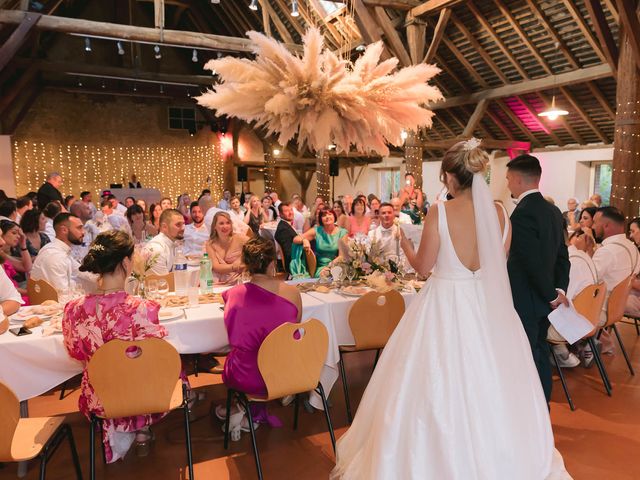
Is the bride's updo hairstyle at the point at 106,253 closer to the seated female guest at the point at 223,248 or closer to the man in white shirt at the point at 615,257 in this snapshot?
the seated female guest at the point at 223,248

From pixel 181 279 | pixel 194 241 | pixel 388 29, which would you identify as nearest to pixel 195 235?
pixel 194 241

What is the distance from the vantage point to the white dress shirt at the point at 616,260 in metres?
3.94

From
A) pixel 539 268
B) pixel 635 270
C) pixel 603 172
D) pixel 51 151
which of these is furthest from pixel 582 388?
pixel 51 151

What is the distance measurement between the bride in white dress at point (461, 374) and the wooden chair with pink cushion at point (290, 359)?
14.6 inches

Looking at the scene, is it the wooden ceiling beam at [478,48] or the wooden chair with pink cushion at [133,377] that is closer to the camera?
the wooden chair with pink cushion at [133,377]

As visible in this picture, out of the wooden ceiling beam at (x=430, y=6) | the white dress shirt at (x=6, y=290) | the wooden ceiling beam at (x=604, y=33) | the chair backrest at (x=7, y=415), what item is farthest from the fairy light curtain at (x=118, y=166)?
the chair backrest at (x=7, y=415)

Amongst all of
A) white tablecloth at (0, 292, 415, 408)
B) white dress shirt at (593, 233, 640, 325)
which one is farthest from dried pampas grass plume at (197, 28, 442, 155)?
white dress shirt at (593, 233, 640, 325)

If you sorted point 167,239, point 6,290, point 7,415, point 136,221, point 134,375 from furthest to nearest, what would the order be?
point 136,221 → point 167,239 → point 6,290 → point 134,375 → point 7,415

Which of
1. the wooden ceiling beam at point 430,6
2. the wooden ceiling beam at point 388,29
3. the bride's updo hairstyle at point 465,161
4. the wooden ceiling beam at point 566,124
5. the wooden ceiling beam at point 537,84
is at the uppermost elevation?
the wooden ceiling beam at point 430,6

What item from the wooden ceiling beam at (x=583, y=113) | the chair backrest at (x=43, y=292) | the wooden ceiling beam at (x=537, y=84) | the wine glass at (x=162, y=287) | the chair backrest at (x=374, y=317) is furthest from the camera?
the wooden ceiling beam at (x=583, y=113)

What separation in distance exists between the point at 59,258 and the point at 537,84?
993 cm

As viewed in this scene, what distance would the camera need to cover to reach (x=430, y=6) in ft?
27.1

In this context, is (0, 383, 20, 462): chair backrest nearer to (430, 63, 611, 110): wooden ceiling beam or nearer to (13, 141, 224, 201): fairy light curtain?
(430, 63, 611, 110): wooden ceiling beam

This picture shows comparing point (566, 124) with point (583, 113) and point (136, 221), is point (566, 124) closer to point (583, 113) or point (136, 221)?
point (583, 113)
